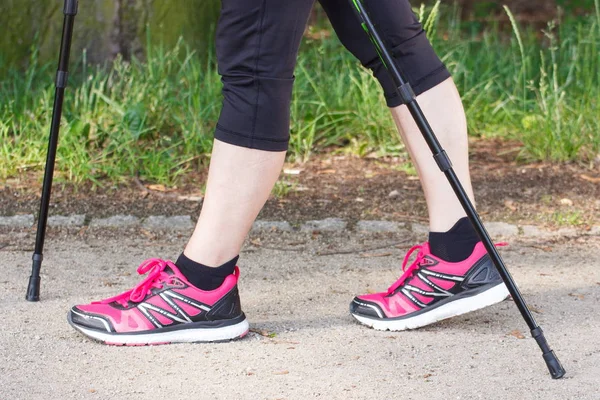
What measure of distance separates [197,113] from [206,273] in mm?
2284

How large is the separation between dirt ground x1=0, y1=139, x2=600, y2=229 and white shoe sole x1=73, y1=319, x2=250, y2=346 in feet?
4.71

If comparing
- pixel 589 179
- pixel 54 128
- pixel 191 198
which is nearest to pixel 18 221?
pixel 191 198

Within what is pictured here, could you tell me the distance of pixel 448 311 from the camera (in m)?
2.79

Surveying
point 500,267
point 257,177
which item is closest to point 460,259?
point 500,267

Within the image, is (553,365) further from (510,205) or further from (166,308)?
(510,205)

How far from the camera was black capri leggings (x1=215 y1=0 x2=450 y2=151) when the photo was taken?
2.48 meters

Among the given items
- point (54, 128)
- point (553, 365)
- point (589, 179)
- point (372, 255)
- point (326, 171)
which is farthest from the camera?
point (326, 171)

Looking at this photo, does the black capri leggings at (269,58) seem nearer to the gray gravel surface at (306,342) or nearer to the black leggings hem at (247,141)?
the black leggings hem at (247,141)

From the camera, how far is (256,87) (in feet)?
8.35

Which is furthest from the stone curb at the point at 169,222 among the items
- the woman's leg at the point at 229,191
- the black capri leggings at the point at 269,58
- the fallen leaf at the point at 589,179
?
the fallen leaf at the point at 589,179

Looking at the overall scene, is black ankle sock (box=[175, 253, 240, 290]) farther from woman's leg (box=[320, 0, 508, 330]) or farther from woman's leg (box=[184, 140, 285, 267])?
woman's leg (box=[320, 0, 508, 330])

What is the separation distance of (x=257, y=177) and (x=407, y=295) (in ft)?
2.00

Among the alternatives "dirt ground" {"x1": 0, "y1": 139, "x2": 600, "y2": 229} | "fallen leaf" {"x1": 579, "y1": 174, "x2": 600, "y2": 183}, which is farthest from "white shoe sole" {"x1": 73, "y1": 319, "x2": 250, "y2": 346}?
"fallen leaf" {"x1": 579, "y1": 174, "x2": 600, "y2": 183}

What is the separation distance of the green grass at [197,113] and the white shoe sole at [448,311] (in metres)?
1.94
